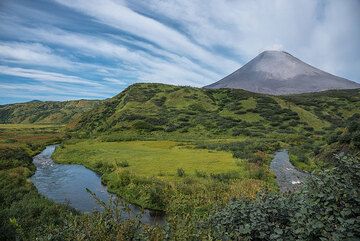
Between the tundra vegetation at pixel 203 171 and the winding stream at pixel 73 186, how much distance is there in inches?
53.7

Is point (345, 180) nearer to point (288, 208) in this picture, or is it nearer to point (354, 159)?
point (354, 159)

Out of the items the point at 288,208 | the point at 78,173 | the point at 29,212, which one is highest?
the point at 288,208

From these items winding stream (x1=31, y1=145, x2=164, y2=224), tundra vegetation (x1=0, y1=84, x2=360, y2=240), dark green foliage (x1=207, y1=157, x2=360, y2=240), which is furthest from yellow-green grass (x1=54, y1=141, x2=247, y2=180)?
dark green foliage (x1=207, y1=157, x2=360, y2=240)

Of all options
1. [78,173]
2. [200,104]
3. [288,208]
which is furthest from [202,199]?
[200,104]

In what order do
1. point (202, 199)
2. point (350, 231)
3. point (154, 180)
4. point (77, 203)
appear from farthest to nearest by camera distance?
point (154, 180) → point (77, 203) → point (202, 199) → point (350, 231)

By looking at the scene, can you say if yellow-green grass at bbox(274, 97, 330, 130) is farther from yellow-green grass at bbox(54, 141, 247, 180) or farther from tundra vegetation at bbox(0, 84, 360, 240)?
yellow-green grass at bbox(54, 141, 247, 180)

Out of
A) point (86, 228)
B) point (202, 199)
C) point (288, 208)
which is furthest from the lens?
point (202, 199)

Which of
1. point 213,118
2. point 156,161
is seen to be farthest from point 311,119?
point 156,161

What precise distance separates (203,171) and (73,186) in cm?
1503

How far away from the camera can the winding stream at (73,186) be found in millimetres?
28566

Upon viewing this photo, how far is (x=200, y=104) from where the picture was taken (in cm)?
13012

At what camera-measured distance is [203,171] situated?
39625mm

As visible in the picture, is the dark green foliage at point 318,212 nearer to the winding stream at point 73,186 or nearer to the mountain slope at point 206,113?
the winding stream at point 73,186

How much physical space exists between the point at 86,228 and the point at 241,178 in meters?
29.6
